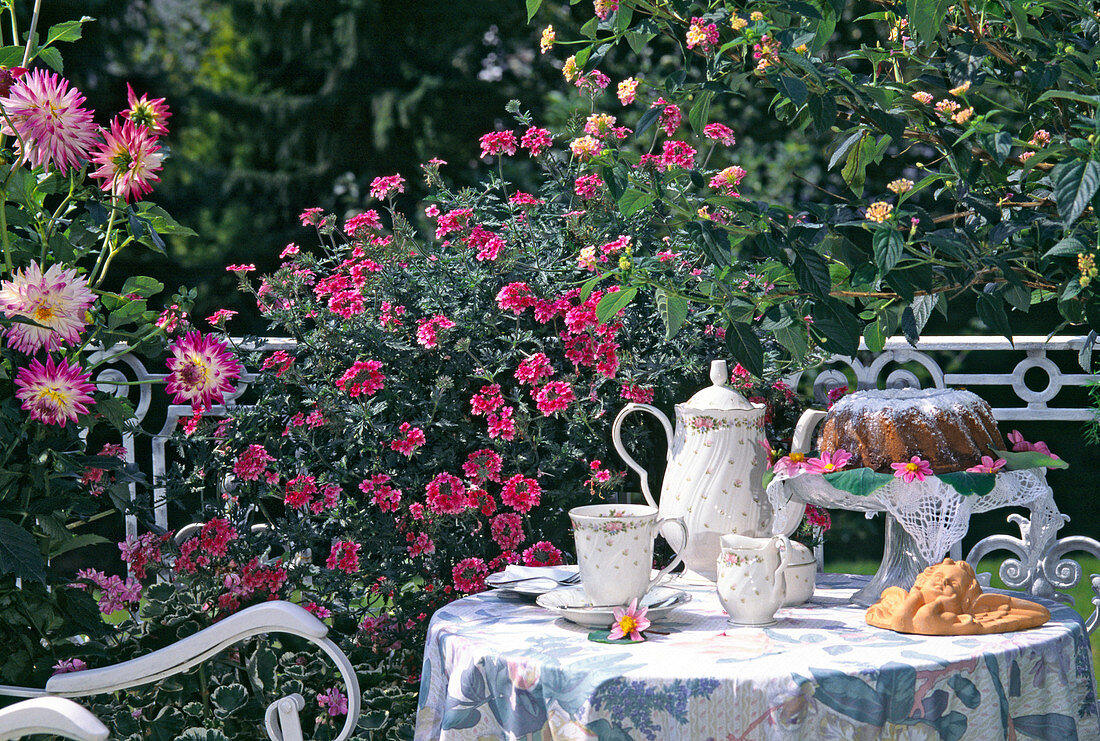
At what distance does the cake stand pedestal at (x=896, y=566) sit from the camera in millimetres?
1525

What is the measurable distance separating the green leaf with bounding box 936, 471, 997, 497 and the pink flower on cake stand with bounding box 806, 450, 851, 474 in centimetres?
12

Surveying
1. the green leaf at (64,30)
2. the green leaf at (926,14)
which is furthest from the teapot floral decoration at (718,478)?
the green leaf at (64,30)

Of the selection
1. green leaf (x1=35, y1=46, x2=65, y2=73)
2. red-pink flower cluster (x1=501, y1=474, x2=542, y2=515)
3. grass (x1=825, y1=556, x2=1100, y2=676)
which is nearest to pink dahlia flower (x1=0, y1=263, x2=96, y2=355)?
green leaf (x1=35, y1=46, x2=65, y2=73)

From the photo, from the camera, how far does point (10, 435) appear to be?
6.30ft

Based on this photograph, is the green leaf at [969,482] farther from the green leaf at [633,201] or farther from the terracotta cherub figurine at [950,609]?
the green leaf at [633,201]

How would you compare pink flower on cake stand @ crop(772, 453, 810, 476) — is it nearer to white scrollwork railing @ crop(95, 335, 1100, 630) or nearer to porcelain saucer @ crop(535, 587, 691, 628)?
porcelain saucer @ crop(535, 587, 691, 628)

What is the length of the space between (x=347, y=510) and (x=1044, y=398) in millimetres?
1598

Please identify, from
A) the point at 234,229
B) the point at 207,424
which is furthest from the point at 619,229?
the point at 234,229

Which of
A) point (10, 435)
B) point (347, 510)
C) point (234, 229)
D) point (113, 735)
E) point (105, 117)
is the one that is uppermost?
point (105, 117)

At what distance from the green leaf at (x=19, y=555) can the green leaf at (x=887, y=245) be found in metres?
1.46

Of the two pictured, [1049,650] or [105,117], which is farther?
[105,117]

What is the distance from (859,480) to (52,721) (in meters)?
1.03

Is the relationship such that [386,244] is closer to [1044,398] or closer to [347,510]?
[347,510]

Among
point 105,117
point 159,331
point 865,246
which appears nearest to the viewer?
point 865,246
